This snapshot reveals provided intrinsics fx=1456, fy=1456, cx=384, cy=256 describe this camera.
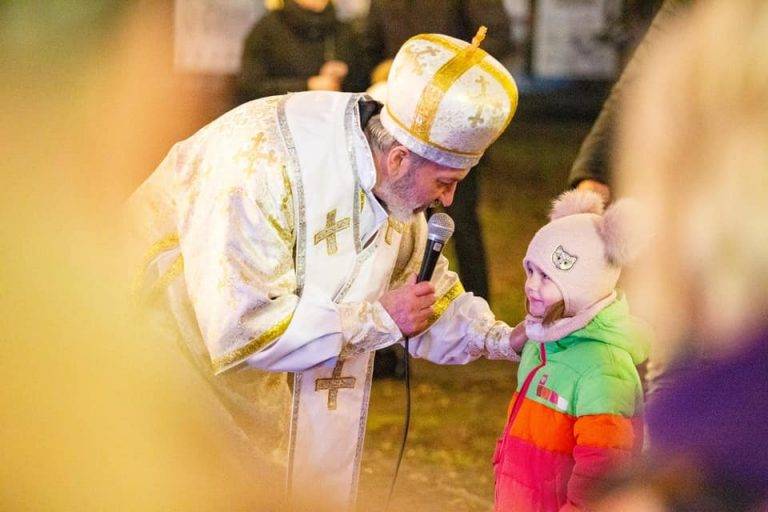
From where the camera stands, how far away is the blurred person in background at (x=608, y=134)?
526 cm

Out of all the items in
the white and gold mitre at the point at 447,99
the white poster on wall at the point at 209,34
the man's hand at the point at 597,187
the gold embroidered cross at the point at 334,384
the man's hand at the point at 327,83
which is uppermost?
the white and gold mitre at the point at 447,99

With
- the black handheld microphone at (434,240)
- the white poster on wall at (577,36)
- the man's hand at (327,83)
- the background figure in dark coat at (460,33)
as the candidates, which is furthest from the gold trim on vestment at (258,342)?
the white poster on wall at (577,36)

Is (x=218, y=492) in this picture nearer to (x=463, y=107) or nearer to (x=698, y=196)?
(x=463, y=107)

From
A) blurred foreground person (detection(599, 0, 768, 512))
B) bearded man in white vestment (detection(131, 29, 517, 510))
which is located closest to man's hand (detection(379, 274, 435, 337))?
bearded man in white vestment (detection(131, 29, 517, 510))

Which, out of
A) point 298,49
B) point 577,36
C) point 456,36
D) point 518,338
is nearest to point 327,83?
point 298,49

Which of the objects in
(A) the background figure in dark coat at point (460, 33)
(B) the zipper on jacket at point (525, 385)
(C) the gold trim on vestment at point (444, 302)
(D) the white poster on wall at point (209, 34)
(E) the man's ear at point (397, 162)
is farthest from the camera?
(D) the white poster on wall at point (209, 34)

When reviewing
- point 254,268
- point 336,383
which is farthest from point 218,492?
point 254,268

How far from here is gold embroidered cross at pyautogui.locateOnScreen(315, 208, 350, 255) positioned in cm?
414

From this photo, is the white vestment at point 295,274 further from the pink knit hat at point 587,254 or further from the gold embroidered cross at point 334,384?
the pink knit hat at point 587,254

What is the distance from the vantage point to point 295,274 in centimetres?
414

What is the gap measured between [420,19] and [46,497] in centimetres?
372

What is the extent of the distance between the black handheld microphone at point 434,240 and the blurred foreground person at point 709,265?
1.78 feet

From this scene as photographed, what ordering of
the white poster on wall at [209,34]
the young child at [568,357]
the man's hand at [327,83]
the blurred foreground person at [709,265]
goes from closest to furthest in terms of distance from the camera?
the blurred foreground person at [709,265]
the young child at [568,357]
the man's hand at [327,83]
the white poster on wall at [209,34]

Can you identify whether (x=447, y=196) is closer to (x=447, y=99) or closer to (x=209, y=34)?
(x=447, y=99)
